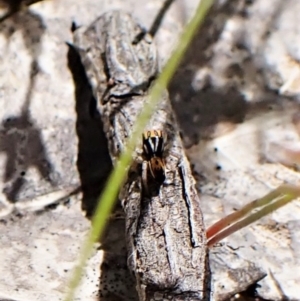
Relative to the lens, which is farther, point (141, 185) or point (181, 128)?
point (181, 128)

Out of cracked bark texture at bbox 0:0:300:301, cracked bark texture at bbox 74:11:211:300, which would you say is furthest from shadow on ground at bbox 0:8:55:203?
cracked bark texture at bbox 74:11:211:300

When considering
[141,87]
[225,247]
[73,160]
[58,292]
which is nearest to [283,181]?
[225,247]

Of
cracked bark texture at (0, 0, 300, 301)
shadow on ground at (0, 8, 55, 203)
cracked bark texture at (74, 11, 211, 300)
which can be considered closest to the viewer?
cracked bark texture at (74, 11, 211, 300)

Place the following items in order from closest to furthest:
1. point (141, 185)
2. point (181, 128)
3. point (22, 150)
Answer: point (141, 185), point (22, 150), point (181, 128)

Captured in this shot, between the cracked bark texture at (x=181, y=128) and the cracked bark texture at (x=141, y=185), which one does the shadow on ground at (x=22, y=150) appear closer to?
the cracked bark texture at (x=181, y=128)

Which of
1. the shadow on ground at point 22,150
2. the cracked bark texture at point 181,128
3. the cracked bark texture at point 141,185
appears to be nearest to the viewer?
the cracked bark texture at point 141,185

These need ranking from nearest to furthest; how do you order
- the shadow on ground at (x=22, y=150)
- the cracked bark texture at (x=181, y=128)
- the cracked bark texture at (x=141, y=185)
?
the cracked bark texture at (x=141, y=185), the cracked bark texture at (x=181, y=128), the shadow on ground at (x=22, y=150)

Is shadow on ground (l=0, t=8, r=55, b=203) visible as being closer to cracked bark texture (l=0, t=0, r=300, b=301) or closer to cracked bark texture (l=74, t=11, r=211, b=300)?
cracked bark texture (l=0, t=0, r=300, b=301)

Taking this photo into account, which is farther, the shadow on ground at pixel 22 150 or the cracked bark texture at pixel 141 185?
the shadow on ground at pixel 22 150

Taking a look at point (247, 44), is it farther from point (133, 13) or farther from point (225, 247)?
point (225, 247)

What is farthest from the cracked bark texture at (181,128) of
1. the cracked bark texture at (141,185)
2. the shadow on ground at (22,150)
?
the cracked bark texture at (141,185)

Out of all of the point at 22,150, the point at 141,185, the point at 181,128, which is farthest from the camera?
the point at 181,128
